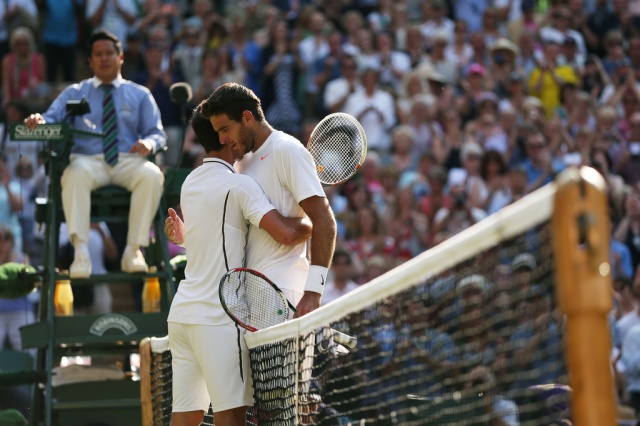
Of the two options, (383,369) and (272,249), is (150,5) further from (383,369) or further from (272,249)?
(383,369)

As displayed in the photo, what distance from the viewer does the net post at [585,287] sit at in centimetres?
312

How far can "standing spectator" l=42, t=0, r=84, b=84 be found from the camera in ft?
54.0

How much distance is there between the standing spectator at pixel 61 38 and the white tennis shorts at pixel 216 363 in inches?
430

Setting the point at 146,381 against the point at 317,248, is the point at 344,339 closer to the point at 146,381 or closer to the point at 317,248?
the point at 317,248

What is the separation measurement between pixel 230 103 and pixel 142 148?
2.92 metres

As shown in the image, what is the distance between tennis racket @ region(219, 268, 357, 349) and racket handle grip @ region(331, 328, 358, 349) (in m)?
0.69

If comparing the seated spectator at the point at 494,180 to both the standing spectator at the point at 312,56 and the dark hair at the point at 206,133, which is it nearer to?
the standing spectator at the point at 312,56

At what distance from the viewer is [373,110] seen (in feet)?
51.0

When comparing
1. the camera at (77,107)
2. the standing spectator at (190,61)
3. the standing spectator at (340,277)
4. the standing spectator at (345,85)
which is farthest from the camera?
the standing spectator at (190,61)

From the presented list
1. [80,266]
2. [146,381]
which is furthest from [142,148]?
[146,381]

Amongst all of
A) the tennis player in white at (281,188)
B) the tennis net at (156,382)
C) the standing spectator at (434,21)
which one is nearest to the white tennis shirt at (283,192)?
the tennis player in white at (281,188)

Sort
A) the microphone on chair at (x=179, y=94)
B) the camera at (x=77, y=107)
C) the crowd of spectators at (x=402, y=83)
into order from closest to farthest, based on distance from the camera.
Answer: the camera at (x=77, y=107) < the microphone on chair at (x=179, y=94) < the crowd of spectators at (x=402, y=83)

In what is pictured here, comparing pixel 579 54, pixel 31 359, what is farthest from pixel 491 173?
pixel 31 359

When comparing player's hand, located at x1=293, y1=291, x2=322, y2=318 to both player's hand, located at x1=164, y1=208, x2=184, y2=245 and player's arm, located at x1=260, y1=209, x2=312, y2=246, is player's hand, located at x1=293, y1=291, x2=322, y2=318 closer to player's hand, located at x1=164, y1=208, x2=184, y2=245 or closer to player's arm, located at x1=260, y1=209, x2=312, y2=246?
player's arm, located at x1=260, y1=209, x2=312, y2=246
